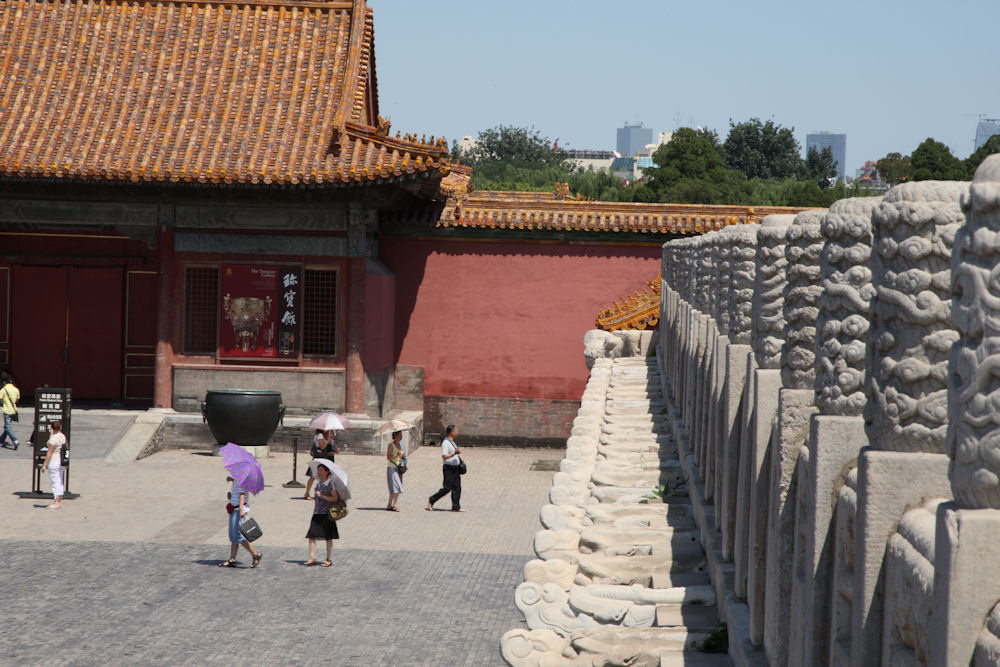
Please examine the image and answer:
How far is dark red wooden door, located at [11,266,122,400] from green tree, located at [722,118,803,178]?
191 ft

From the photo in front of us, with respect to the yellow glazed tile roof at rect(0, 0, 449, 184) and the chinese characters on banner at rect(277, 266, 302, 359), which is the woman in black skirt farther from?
the chinese characters on banner at rect(277, 266, 302, 359)

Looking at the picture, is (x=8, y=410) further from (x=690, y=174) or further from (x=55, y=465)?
(x=690, y=174)

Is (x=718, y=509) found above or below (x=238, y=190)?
below

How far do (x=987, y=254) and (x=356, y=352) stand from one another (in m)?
18.4

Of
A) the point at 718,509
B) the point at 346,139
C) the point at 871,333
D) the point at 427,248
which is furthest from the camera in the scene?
the point at 427,248

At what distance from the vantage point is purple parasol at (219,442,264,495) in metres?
12.2

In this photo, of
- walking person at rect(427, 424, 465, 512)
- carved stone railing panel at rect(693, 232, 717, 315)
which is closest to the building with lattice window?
walking person at rect(427, 424, 465, 512)

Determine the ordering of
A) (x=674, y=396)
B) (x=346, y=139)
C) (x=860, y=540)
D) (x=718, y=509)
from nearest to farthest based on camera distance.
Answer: (x=860, y=540) < (x=718, y=509) < (x=674, y=396) < (x=346, y=139)

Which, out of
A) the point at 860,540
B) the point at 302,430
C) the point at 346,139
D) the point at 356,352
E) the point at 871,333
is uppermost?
the point at 346,139

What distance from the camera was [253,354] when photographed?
2059cm

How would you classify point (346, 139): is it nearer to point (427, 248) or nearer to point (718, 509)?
point (427, 248)

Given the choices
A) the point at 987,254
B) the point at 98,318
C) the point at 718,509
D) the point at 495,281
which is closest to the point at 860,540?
the point at 987,254

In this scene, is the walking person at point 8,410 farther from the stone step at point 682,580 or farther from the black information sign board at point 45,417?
the stone step at point 682,580

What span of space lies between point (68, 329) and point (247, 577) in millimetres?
12168
